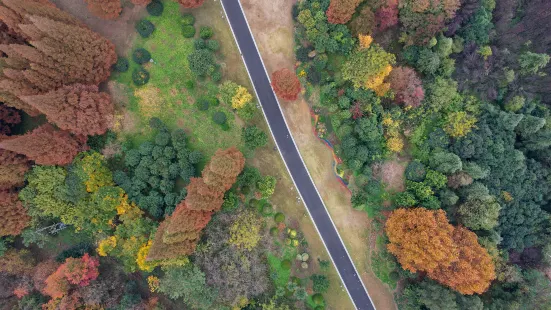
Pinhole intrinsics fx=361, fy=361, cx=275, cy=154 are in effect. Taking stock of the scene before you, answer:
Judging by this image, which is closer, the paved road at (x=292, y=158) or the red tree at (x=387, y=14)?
the red tree at (x=387, y=14)

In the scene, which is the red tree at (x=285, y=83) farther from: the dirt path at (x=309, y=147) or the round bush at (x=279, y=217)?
the round bush at (x=279, y=217)

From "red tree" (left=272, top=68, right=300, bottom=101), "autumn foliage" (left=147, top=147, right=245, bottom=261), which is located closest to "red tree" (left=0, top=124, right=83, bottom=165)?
"autumn foliage" (left=147, top=147, right=245, bottom=261)

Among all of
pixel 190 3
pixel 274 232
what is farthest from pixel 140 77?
pixel 274 232

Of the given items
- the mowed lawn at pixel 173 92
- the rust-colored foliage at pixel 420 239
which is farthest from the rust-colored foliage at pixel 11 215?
the rust-colored foliage at pixel 420 239

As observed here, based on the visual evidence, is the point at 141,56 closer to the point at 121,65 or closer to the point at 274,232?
the point at 121,65

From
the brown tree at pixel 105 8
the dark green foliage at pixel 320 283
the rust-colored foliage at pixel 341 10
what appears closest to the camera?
the rust-colored foliage at pixel 341 10

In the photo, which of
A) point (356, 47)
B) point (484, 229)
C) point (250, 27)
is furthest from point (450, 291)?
point (250, 27)
